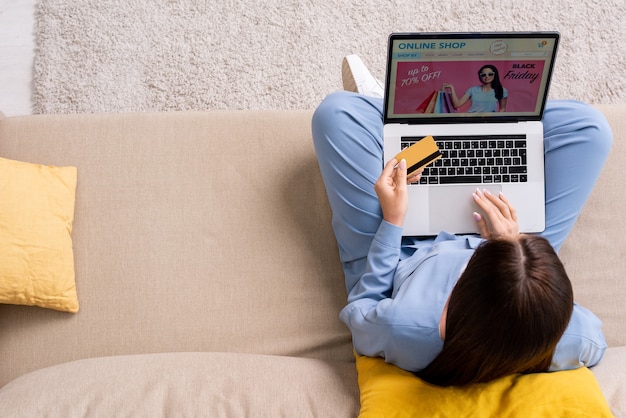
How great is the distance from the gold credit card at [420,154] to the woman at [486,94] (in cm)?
13

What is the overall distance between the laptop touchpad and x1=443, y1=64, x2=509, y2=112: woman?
178 millimetres

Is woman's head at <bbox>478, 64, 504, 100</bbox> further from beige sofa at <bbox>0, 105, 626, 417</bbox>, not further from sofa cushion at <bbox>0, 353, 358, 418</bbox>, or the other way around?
sofa cushion at <bbox>0, 353, 358, 418</bbox>

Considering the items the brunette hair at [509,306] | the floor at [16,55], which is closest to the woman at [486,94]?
the brunette hair at [509,306]

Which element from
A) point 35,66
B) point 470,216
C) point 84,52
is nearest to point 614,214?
point 470,216

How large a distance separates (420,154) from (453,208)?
17 cm

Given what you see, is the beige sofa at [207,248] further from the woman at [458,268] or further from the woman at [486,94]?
the woman at [486,94]

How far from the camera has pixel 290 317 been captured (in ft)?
4.36

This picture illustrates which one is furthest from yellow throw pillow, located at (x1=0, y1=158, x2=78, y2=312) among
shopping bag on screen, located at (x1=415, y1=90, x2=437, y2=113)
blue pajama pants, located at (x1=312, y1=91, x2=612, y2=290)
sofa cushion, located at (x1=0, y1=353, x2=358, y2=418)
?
shopping bag on screen, located at (x1=415, y1=90, x2=437, y2=113)

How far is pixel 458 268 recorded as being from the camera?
1.14 m

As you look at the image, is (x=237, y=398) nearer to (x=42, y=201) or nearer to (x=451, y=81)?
(x=42, y=201)

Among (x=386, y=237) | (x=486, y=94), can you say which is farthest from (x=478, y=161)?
(x=386, y=237)

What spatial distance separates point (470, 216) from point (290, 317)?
0.47 meters

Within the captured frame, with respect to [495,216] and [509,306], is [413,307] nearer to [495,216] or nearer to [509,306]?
[509,306]

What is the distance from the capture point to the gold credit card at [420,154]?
122 centimetres
